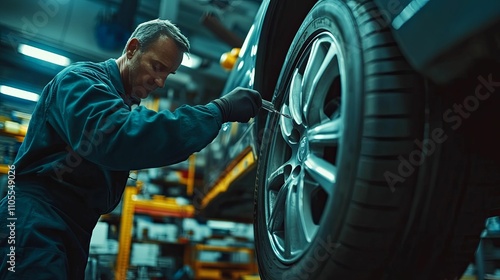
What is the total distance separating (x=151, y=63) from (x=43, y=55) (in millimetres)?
5392

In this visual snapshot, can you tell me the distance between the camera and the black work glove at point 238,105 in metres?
1.24

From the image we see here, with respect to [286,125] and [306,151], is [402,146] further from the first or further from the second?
[286,125]

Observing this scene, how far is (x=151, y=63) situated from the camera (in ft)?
4.47

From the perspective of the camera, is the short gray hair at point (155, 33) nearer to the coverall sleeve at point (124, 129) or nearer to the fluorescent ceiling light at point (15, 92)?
the coverall sleeve at point (124, 129)

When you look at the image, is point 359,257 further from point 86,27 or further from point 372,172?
point 86,27

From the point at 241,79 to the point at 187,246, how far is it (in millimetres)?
4242

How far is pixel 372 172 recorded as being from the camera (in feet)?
2.85

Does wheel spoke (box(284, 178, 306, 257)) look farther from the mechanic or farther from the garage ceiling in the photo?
the garage ceiling

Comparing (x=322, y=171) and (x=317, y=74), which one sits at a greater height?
(x=317, y=74)

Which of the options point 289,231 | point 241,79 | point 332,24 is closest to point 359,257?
point 289,231
